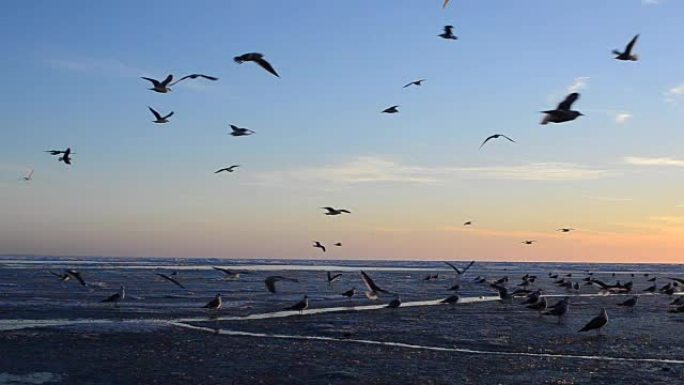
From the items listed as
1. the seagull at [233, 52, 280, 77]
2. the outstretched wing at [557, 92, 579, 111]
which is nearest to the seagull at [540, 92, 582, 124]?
the outstretched wing at [557, 92, 579, 111]

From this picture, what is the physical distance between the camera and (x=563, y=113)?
1537 centimetres

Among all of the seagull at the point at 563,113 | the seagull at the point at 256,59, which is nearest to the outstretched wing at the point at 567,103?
the seagull at the point at 563,113

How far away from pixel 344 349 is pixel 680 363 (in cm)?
707

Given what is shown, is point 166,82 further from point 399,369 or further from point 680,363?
point 680,363

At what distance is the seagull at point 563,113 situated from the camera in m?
15.3

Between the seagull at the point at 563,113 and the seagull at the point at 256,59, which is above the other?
the seagull at the point at 256,59

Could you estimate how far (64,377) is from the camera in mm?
14031

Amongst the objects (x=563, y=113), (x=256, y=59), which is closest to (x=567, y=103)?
(x=563, y=113)

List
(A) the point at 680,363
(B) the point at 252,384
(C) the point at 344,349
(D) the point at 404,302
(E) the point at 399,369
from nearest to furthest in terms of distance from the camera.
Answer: (B) the point at 252,384 → (E) the point at 399,369 → (A) the point at 680,363 → (C) the point at 344,349 → (D) the point at 404,302

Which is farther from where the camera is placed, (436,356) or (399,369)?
(436,356)

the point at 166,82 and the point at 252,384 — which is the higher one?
the point at 166,82

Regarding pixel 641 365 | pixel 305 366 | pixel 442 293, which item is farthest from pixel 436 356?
pixel 442 293

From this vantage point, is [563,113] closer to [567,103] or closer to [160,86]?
[567,103]

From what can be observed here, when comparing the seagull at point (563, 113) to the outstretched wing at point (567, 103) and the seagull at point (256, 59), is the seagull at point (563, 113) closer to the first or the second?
the outstretched wing at point (567, 103)
